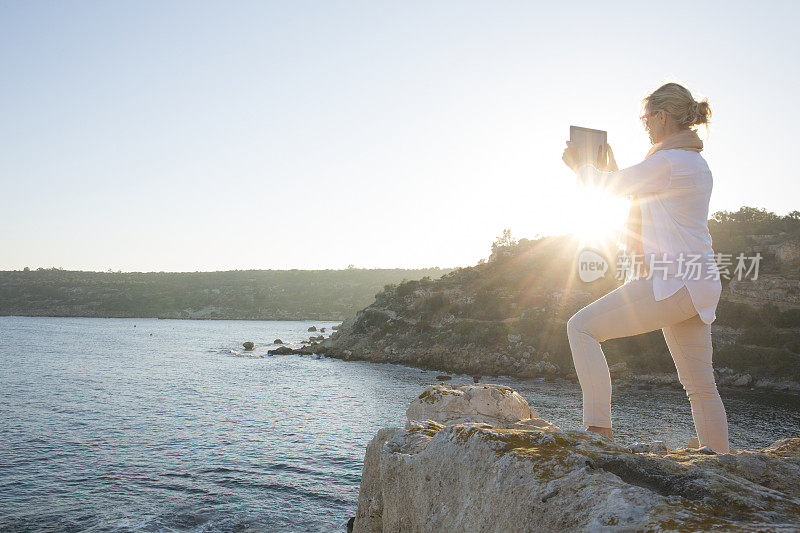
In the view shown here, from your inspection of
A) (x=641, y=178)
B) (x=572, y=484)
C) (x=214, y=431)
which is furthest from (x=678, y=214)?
(x=214, y=431)

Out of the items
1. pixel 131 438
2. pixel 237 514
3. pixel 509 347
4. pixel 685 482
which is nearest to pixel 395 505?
pixel 685 482

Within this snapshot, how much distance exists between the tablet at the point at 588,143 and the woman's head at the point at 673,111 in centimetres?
37

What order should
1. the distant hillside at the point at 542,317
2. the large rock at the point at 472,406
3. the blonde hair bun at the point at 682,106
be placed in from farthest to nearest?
the distant hillside at the point at 542,317 < the large rock at the point at 472,406 < the blonde hair bun at the point at 682,106

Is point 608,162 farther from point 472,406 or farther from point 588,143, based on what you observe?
point 472,406

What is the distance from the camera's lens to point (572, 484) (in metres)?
2.82

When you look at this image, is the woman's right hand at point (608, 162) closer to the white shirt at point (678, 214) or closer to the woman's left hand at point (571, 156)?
the woman's left hand at point (571, 156)

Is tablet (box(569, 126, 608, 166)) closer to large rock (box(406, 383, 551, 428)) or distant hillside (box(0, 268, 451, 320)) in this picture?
large rock (box(406, 383, 551, 428))

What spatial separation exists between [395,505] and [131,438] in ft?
61.1

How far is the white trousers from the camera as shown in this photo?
12.2 ft

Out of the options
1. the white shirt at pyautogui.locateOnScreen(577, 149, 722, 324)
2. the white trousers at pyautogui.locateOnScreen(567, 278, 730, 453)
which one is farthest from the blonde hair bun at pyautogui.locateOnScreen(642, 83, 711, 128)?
the white trousers at pyautogui.locateOnScreen(567, 278, 730, 453)

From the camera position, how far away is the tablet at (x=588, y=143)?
4101mm

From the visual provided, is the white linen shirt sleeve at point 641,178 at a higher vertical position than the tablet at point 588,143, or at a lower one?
lower

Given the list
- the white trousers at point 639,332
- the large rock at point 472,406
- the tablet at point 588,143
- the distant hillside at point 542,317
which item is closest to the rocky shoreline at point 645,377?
the distant hillside at point 542,317

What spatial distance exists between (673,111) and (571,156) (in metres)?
0.73
